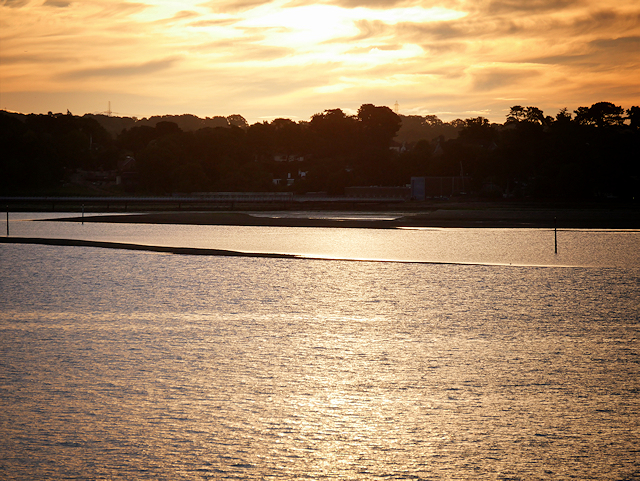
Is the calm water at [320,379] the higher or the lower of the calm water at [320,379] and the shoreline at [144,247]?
the lower

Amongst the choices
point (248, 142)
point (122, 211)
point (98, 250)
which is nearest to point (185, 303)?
point (98, 250)

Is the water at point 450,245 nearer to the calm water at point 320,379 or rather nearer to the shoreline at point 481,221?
the shoreline at point 481,221

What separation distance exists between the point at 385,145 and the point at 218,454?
464 feet

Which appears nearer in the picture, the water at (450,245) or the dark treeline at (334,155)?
the water at (450,245)

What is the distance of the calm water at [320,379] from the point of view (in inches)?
232

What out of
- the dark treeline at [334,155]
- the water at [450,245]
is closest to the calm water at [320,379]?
the water at [450,245]

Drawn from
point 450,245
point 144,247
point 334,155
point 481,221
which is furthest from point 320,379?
point 334,155

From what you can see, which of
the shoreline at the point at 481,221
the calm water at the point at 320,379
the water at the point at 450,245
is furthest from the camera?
the shoreline at the point at 481,221

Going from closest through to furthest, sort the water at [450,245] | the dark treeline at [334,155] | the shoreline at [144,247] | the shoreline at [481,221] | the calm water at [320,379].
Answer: the calm water at [320,379], the water at [450,245], the shoreline at [144,247], the shoreline at [481,221], the dark treeline at [334,155]

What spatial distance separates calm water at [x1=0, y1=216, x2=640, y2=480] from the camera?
5.89 meters

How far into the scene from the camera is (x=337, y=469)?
223 inches

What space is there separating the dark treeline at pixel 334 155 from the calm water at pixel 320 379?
72.7 meters

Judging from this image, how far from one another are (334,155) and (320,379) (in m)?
138

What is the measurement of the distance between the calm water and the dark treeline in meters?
72.7
